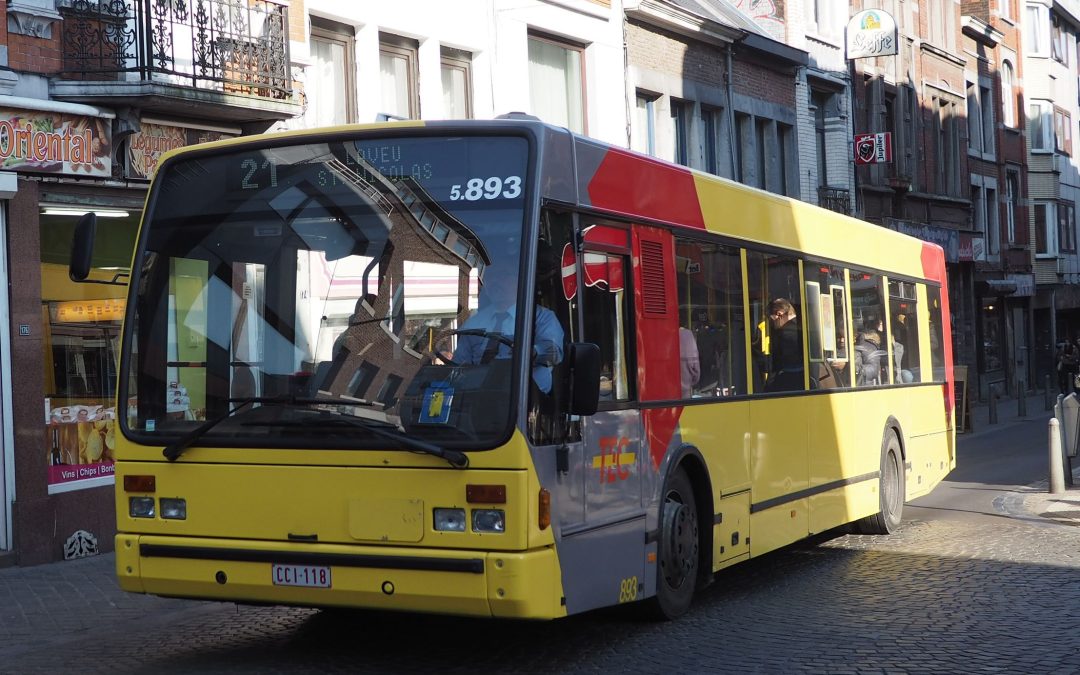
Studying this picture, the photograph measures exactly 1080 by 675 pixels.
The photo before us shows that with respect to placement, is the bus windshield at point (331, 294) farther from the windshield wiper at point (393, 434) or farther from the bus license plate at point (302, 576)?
the bus license plate at point (302, 576)

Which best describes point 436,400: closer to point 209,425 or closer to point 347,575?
point 347,575

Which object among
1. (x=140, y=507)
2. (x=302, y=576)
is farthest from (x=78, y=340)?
(x=302, y=576)

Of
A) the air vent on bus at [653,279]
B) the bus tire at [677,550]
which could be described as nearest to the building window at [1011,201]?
the bus tire at [677,550]

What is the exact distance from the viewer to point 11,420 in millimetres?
13266

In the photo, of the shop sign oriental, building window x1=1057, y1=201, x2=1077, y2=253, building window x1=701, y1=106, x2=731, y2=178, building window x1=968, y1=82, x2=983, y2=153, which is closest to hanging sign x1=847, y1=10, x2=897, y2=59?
building window x1=701, y1=106, x2=731, y2=178

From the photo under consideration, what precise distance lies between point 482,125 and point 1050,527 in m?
8.84

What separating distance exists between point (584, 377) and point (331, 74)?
1168cm

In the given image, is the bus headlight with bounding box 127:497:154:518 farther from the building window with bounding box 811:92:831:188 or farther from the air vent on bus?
the building window with bounding box 811:92:831:188

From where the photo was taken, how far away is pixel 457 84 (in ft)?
67.4

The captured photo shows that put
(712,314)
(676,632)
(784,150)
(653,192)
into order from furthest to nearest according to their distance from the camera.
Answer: (784,150) → (712,314) → (653,192) → (676,632)

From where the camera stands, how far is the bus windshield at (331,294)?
7.36 metres

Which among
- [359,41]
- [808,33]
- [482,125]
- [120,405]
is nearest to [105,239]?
[359,41]

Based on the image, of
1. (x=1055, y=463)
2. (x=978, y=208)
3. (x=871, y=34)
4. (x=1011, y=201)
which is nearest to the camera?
(x=1055, y=463)

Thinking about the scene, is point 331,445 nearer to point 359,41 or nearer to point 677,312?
point 677,312
